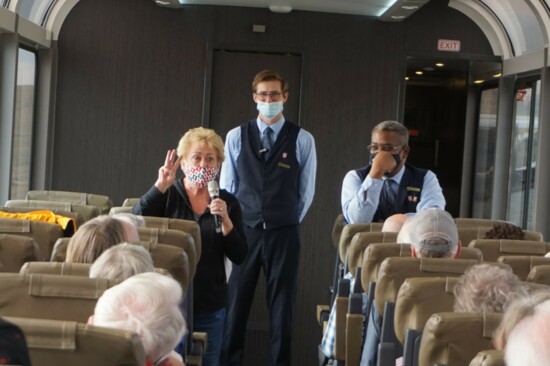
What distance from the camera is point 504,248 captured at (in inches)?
213

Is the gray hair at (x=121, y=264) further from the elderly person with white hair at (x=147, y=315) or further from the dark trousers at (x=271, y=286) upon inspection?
the dark trousers at (x=271, y=286)

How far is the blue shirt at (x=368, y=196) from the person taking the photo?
6.59 meters

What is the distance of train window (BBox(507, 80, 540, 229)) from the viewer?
1040cm

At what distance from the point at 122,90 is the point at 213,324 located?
590 cm

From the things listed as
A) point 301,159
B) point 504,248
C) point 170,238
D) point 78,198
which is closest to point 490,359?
point 170,238

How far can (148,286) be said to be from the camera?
264 cm

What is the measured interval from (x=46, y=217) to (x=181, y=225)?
1.19 meters

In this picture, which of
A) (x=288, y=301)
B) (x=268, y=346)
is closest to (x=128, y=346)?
(x=288, y=301)

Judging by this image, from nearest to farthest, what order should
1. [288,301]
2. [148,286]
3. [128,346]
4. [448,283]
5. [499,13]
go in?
[128,346], [148,286], [448,283], [288,301], [499,13]

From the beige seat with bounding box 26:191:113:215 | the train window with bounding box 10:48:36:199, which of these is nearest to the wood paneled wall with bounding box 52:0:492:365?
the train window with bounding box 10:48:36:199

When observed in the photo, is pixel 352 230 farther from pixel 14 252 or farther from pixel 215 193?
pixel 14 252

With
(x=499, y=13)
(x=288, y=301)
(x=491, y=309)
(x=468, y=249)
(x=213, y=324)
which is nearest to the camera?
(x=491, y=309)

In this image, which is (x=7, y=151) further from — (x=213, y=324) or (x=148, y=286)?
(x=148, y=286)

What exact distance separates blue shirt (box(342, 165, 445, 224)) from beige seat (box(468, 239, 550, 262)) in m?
1.08
